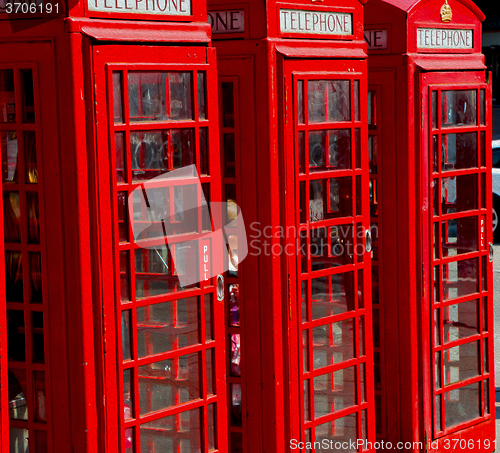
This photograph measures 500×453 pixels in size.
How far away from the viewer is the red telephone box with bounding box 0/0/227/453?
3035mm

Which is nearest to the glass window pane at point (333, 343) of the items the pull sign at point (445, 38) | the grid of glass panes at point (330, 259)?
the grid of glass panes at point (330, 259)

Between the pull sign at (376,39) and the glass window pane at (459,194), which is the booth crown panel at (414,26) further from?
the glass window pane at (459,194)

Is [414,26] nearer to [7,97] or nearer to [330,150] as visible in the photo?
[330,150]

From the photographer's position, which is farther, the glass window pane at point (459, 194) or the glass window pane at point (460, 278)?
the glass window pane at point (460, 278)

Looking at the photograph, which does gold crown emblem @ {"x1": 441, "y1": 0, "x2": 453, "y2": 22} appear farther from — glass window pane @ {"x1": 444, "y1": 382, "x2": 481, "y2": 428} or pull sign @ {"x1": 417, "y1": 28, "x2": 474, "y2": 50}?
glass window pane @ {"x1": 444, "y1": 382, "x2": 481, "y2": 428}

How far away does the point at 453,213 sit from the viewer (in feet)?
15.7

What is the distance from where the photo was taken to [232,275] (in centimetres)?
398

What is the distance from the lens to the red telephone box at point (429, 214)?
457 cm

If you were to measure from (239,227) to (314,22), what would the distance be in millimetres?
931

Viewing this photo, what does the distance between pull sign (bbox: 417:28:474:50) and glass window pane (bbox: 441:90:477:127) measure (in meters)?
0.25

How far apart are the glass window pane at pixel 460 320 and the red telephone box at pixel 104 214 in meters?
→ 1.90

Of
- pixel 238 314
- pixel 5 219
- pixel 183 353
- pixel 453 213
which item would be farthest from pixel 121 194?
pixel 453 213

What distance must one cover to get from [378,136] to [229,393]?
1.53 metres

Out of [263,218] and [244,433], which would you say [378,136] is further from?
[244,433]
